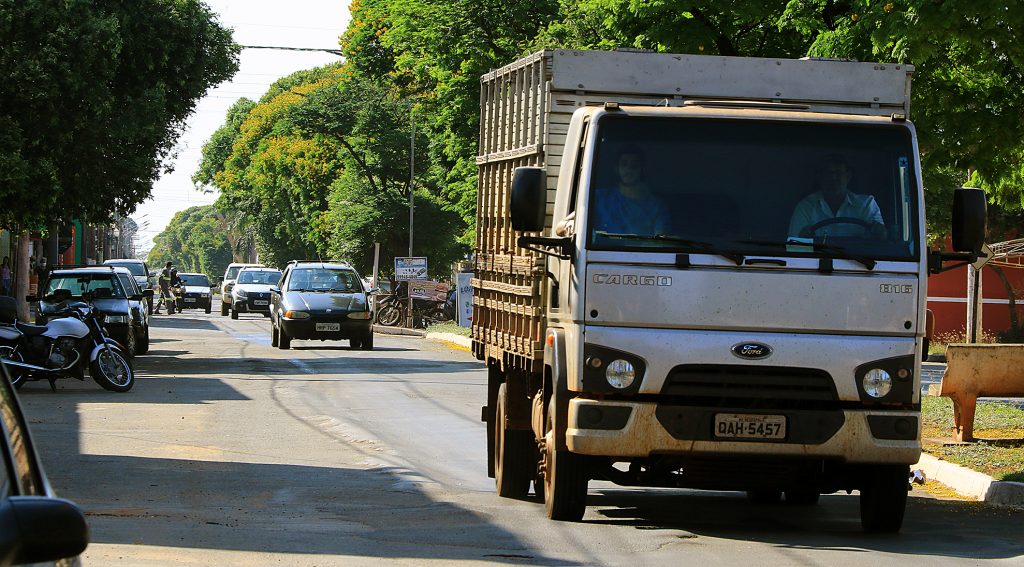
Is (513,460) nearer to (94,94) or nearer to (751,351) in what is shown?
(751,351)

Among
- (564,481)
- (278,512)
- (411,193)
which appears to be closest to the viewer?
(564,481)

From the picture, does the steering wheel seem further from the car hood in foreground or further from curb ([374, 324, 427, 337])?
curb ([374, 324, 427, 337])

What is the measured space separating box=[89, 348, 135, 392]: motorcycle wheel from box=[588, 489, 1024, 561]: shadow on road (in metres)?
10.6

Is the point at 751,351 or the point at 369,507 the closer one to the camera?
the point at 751,351

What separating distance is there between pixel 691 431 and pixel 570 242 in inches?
49.2

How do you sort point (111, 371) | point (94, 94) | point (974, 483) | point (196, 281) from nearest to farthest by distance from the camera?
1. point (974, 483)
2. point (111, 371)
3. point (94, 94)
4. point (196, 281)

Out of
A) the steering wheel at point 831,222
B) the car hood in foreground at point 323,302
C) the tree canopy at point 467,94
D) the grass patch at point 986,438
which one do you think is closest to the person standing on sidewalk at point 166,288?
the tree canopy at point 467,94

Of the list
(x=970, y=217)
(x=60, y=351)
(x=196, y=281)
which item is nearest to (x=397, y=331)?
(x=60, y=351)

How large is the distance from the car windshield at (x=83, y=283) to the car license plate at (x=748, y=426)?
64.8 feet

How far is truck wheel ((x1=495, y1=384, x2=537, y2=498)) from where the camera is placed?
10.8 meters

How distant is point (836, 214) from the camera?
8898mm

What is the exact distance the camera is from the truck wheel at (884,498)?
9.22 meters

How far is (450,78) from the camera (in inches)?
1506

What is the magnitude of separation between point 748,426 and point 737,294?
735mm
